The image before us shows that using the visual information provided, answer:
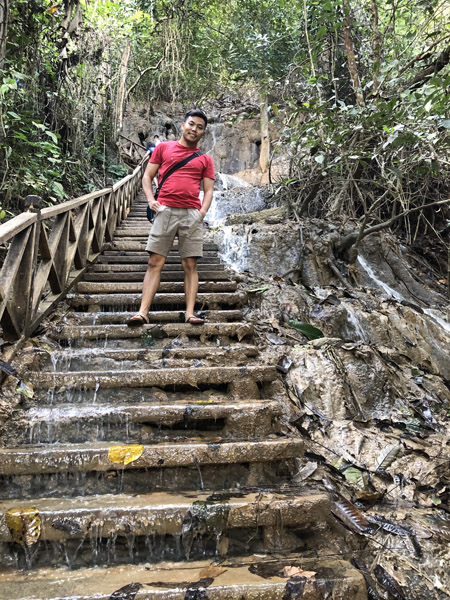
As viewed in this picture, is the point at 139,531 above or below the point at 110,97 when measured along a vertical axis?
below

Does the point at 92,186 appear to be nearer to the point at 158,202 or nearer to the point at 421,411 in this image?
the point at 158,202

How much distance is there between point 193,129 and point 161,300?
1.65 m

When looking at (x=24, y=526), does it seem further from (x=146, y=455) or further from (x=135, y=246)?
(x=135, y=246)

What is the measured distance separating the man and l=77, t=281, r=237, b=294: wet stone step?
82 cm

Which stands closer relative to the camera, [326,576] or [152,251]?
[326,576]

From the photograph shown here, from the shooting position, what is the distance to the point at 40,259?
13.0ft

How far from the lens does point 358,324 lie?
16.0ft

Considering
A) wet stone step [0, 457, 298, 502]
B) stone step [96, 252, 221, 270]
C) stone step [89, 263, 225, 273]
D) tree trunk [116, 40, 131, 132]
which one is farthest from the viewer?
tree trunk [116, 40, 131, 132]

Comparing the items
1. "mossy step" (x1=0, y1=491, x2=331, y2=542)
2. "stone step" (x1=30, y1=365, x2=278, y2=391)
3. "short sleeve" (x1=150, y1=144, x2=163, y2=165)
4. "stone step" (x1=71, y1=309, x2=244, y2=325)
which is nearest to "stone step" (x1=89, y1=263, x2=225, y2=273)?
"stone step" (x1=71, y1=309, x2=244, y2=325)

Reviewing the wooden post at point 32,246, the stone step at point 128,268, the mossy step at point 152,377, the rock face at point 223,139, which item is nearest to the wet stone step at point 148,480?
the mossy step at point 152,377

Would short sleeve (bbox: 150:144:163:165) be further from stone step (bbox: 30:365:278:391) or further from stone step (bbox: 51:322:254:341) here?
stone step (bbox: 30:365:278:391)

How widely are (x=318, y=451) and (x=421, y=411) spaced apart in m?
1.36

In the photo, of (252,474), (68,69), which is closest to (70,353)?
(252,474)

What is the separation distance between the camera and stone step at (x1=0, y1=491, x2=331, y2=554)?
6.12ft
